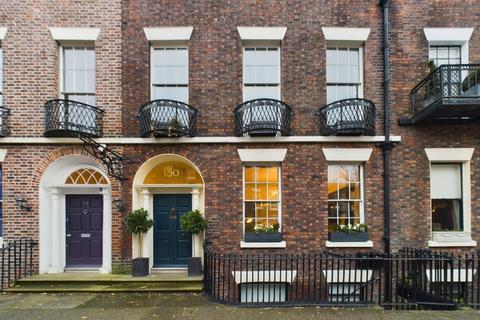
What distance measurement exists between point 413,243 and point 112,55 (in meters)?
9.88

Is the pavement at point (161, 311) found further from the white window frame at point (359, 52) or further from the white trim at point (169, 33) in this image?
the white trim at point (169, 33)

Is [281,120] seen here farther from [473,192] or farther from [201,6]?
[473,192]

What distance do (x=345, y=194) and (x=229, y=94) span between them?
4353 millimetres

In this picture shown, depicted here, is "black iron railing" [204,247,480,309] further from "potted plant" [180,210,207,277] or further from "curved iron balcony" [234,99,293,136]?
"curved iron balcony" [234,99,293,136]

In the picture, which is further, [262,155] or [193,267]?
[262,155]

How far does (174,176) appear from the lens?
8797 mm

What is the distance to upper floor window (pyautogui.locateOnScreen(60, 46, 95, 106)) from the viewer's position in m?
8.67

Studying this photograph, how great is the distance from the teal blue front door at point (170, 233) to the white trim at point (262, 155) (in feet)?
6.75

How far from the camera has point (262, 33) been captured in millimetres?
8414

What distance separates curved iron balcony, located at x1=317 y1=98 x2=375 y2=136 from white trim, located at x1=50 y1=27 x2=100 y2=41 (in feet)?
22.2

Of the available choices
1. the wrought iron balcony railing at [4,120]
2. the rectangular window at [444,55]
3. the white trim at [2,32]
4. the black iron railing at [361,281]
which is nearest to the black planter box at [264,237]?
the black iron railing at [361,281]

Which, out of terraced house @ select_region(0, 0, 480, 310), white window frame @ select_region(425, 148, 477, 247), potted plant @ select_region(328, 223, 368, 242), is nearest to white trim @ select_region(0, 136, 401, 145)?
terraced house @ select_region(0, 0, 480, 310)

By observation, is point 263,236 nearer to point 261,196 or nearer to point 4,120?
point 261,196

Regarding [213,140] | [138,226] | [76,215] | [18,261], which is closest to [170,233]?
[138,226]
